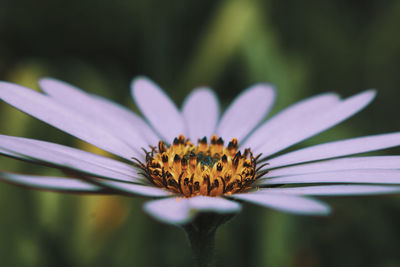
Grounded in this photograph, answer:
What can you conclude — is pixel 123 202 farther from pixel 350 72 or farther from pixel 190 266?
pixel 350 72

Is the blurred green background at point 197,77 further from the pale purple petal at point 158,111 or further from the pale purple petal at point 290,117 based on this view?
the pale purple petal at point 290,117

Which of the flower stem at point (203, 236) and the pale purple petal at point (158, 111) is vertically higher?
the pale purple petal at point (158, 111)

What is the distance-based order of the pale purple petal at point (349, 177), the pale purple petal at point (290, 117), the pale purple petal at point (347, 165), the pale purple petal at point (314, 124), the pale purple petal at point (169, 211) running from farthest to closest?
the pale purple petal at point (290, 117) → the pale purple petal at point (314, 124) → the pale purple petal at point (347, 165) → the pale purple petal at point (349, 177) → the pale purple petal at point (169, 211)

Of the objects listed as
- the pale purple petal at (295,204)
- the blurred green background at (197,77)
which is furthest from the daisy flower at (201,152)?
the blurred green background at (197,77)

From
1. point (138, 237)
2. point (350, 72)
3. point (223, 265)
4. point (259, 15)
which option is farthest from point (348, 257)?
point (259, 15)

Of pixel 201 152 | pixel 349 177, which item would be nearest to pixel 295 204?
pixel 349 177
